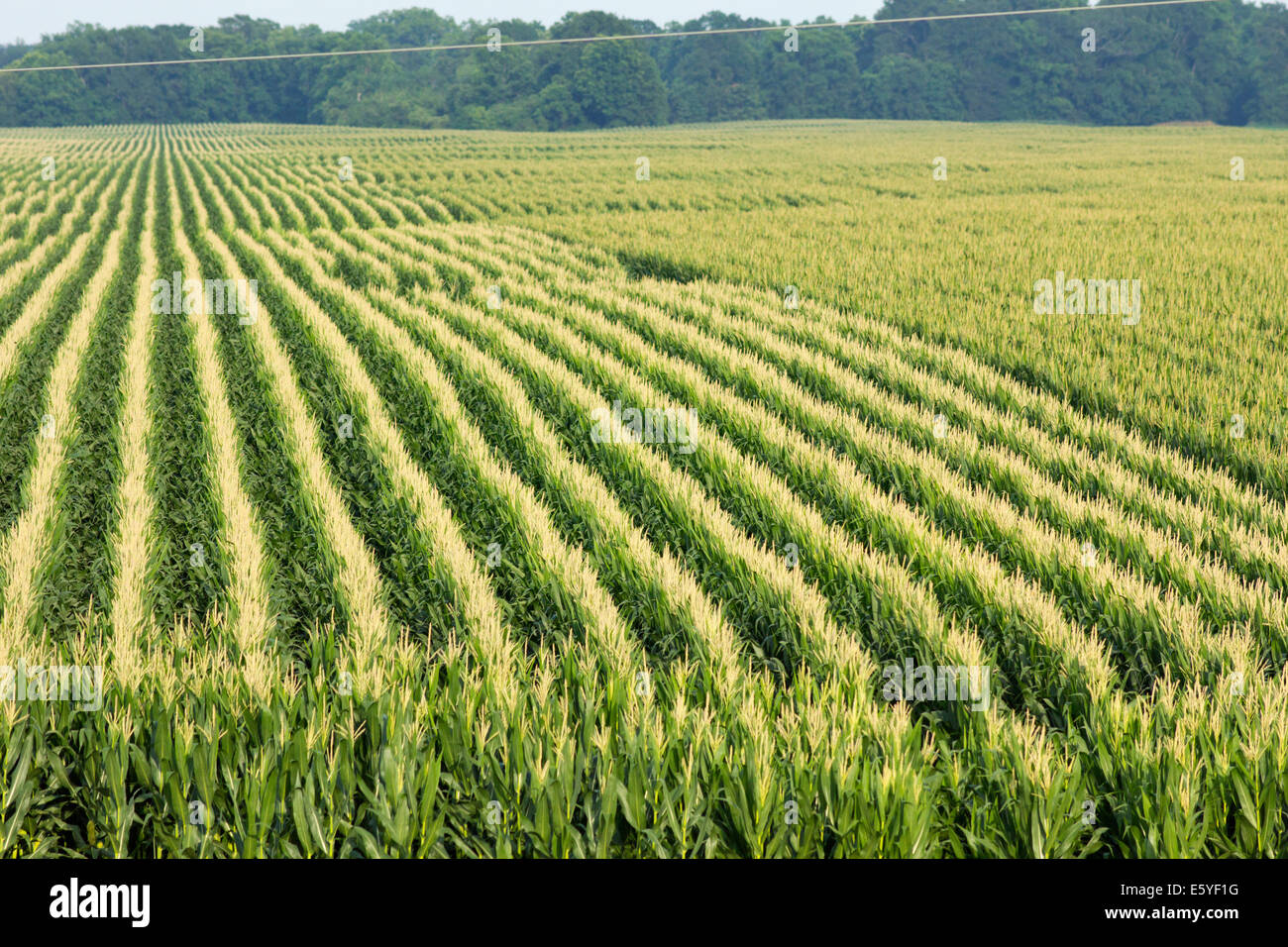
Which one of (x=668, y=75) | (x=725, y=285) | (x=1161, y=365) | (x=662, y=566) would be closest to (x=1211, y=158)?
(x=725, y=285)

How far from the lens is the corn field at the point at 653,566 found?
267cm

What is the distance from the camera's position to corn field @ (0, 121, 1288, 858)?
267cm

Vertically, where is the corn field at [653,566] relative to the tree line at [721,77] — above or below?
below

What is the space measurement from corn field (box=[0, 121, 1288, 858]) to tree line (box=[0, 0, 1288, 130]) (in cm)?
8445

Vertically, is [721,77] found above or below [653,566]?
above

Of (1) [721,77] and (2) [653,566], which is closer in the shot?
(2) [653,566]

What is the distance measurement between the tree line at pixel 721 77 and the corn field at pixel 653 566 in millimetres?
84451

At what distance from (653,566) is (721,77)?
108 metres

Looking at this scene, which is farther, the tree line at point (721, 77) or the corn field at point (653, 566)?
the tree line at point (721, 77)

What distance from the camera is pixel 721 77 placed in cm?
10188

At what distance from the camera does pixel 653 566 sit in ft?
14.9

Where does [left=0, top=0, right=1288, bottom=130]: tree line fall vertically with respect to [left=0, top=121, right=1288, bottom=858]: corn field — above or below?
above

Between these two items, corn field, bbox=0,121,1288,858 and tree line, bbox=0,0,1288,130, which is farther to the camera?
tree line, bbox=0,0,1288,130

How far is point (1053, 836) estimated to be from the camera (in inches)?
100
